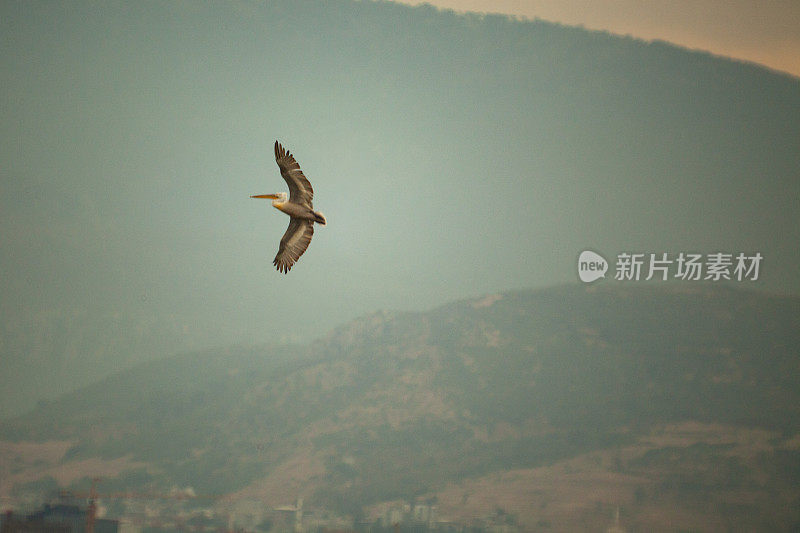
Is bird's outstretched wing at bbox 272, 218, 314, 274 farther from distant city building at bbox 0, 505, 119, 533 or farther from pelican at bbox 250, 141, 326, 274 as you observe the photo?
distant city building at bbox 0, 505, 119, 533

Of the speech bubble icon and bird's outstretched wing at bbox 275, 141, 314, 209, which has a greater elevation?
the speech bubble icon

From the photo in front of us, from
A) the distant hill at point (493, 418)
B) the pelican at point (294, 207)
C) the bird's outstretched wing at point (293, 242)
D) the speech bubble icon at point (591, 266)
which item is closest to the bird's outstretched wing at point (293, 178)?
the pelican at point (294, 207)

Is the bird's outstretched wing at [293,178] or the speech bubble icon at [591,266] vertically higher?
the speech bubble icon at [591,266]

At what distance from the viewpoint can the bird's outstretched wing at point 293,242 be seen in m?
5.62

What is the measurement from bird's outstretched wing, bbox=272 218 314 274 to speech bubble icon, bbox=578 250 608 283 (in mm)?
9994

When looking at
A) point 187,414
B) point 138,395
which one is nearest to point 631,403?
point 187,414

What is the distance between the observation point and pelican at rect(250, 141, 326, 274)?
5.16 metres

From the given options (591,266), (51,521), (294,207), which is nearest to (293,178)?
(294,207)

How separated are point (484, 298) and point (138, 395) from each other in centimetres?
884

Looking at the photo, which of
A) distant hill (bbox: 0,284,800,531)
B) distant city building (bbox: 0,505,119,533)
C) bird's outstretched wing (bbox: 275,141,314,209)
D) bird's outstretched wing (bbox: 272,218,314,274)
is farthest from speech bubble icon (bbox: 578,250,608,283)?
distant city building (bbox: 0,505,119,533)

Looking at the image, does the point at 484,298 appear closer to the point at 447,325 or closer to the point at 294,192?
the point at 447,325

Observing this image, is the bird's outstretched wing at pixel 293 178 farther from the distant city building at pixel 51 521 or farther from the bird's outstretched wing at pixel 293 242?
the distant city building at pixel 51 521

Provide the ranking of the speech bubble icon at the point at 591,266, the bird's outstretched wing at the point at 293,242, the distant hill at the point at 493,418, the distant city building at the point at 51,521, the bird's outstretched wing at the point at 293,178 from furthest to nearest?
the distant hill at the point at 493,418, the speech bubble icon at the point at 591,266, the distant city building at the point at 51,521, the bird's outstretched wing at the point at 293,242, the bird's outstretched wing at the point at 293,178

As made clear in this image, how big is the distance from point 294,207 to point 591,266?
1066 centimetres
